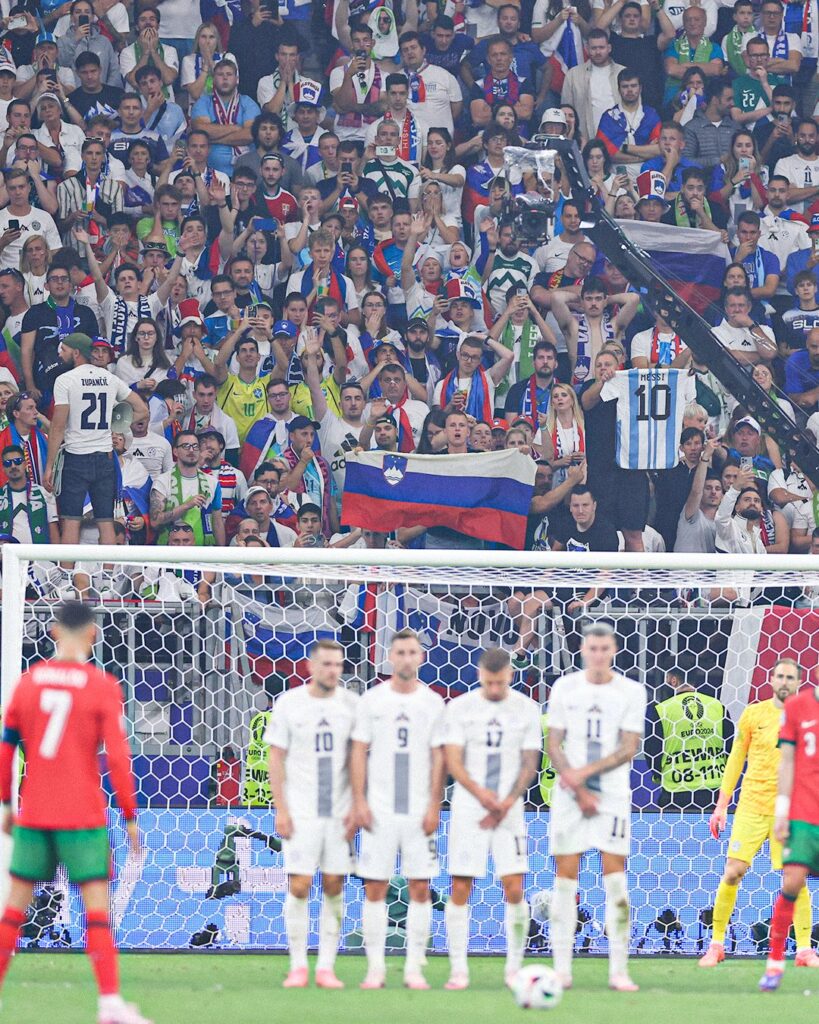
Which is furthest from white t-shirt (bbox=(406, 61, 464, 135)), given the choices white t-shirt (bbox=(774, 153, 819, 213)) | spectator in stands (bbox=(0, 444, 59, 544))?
spectator in stands (bbox=(0, 444, 59, 544))

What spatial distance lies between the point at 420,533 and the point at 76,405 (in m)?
2.78

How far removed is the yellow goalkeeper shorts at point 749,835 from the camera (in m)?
8.11

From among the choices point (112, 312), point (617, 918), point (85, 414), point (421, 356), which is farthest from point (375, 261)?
point (617, 918)

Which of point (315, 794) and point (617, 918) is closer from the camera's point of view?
point (617, 918)

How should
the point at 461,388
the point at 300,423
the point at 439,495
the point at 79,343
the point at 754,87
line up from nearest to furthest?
the point at 439,495
the point at 79,343
the point at 300,423
the point at 461,388
the point at 754,87

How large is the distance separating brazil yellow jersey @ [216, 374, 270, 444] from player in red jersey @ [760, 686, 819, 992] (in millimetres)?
6386

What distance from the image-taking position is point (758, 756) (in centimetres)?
827

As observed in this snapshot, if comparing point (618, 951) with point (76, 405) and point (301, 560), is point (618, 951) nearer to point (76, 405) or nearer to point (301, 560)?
point (301, 560)

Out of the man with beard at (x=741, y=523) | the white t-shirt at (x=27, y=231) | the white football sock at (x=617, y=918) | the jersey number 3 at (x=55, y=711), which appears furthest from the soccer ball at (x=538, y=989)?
the white t-shirt at (x=27, y=231)

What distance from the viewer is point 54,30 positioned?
45.9 ft

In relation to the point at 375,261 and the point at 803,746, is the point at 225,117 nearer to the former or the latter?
the point at 375,261

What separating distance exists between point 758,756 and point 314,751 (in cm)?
247

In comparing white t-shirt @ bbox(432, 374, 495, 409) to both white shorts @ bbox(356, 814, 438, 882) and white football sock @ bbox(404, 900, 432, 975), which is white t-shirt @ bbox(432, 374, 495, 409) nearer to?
white shorts @ bbox(356, 814, 438, 882)

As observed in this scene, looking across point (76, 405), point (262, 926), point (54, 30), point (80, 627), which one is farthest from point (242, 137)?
point (80, 627)
